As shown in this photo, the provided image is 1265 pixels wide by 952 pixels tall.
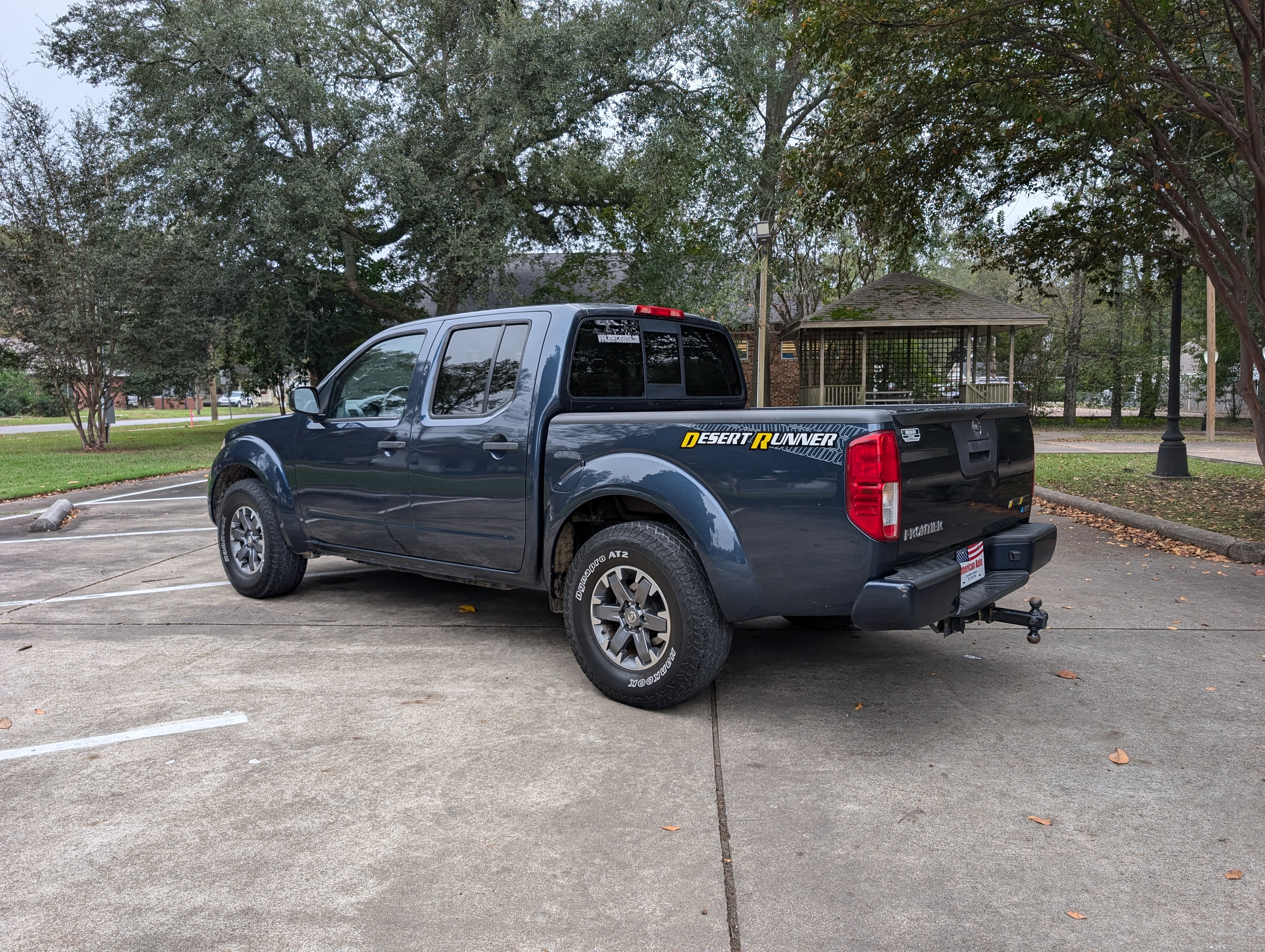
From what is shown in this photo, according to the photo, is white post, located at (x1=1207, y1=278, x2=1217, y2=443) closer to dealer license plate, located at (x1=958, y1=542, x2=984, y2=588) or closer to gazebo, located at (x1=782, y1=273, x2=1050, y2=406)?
gazebo, located at (x1=782, y1=273, x2=1050, y2=406)

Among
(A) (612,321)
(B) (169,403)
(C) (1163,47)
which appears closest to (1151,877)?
(A) (612,321)

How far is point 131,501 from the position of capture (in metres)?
12.7

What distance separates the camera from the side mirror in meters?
5.87

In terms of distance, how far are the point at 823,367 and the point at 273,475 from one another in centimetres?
2432

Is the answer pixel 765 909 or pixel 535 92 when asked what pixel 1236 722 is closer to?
pixel 765 909

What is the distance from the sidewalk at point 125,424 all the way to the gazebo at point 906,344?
1717 cm

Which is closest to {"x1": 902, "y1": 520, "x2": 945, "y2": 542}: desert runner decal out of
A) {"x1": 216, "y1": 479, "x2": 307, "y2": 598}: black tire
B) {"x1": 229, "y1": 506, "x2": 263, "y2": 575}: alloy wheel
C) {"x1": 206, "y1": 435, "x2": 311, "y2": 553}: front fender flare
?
{"x1": 206, "y1": 435, "x2": 311, "y2": 553}: front fender flare

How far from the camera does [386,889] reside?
8.99 feet

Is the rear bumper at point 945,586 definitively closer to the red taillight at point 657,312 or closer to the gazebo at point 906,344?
the red taillight at point 657,312

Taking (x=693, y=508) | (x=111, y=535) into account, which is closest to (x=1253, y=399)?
(x=693, y=508)

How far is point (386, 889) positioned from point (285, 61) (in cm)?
2131

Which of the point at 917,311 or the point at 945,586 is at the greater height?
the point at 917,311

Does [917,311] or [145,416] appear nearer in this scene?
[917,311]

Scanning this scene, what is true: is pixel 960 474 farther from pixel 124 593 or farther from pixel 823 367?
pixel 823 367
